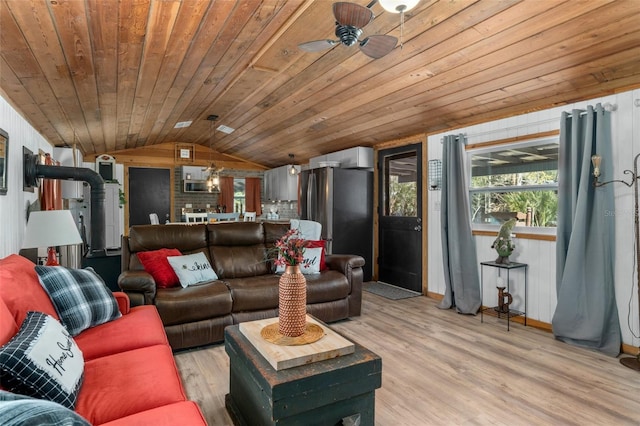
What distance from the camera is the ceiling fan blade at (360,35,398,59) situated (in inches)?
80.3

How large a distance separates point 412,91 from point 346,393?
2.97 metres

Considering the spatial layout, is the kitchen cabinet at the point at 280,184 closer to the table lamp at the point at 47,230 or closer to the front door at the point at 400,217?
the front door at the point at 400,217

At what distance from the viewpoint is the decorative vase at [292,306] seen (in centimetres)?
193

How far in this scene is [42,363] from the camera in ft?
4.20

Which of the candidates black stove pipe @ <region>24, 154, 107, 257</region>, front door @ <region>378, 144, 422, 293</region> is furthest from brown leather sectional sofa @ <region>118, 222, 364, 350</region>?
front door @ <region>378, 144, 422, 293</region>

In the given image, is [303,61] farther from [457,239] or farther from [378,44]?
[457,239]

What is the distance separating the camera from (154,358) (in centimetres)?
176

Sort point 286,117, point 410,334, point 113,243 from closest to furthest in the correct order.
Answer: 1. point 410,334
2. point 286,117
3. point 113,243

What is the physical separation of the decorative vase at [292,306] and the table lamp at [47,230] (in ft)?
5.86

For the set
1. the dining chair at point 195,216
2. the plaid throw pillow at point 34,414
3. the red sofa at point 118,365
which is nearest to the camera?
the plaid throw pillow at point 34,414

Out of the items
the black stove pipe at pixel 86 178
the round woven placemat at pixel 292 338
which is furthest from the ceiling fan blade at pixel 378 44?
the black stove pipe at pixel 86 178

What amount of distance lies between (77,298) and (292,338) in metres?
1.34

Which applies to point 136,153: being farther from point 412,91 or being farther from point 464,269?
point 464,269

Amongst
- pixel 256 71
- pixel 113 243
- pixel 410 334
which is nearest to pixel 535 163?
pixel 410 334
